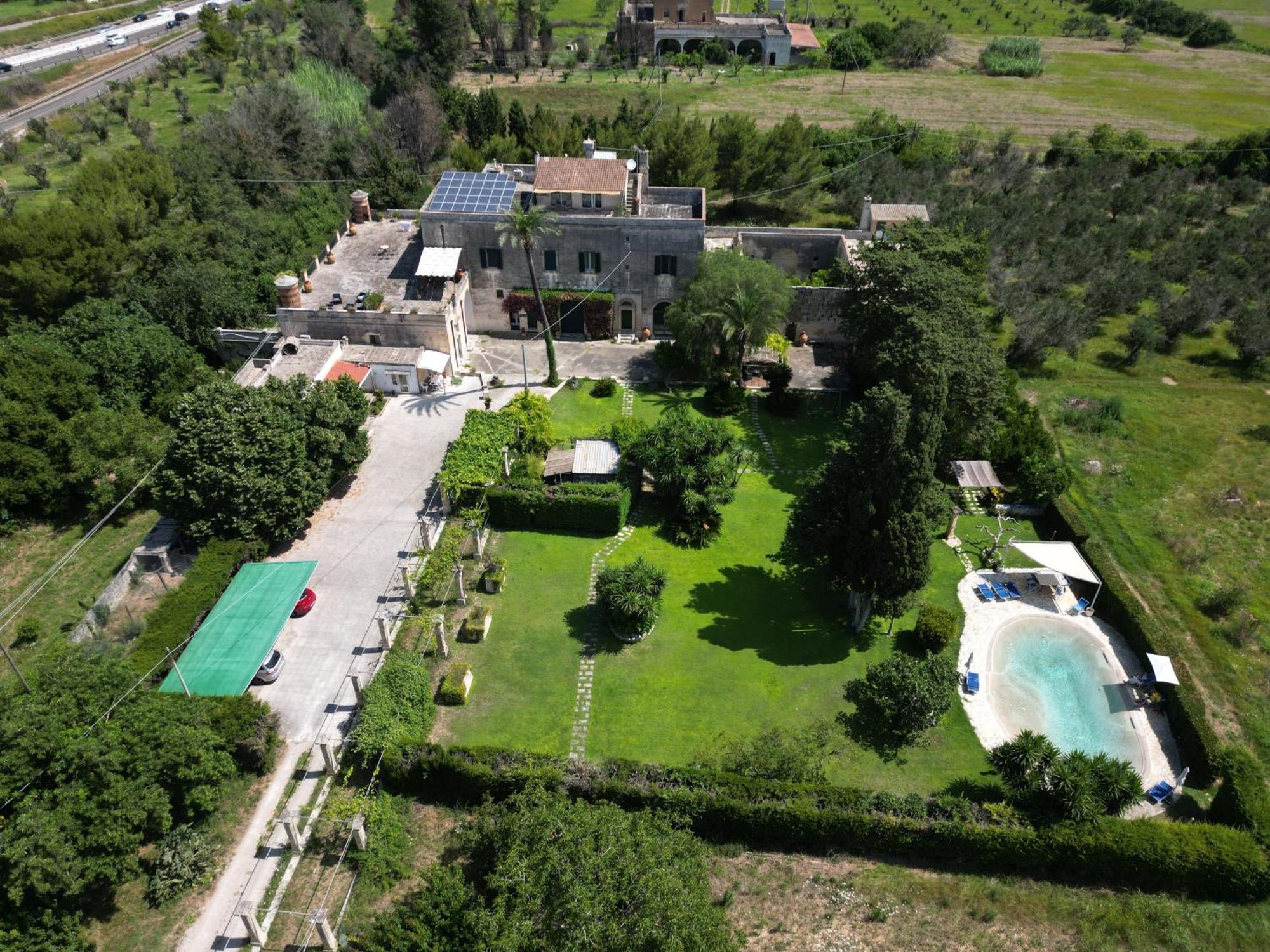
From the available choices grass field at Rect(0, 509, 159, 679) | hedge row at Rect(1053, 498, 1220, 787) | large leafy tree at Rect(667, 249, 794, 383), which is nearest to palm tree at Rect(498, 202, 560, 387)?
large leafy tree at Rect(667, 249, 794, 383)

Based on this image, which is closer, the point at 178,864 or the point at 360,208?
the point at 178,864

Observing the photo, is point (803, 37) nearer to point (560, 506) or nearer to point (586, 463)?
point (586, 463)

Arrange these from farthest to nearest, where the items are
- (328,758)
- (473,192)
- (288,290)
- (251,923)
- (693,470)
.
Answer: (473,192)
(288,290)
(693,470)
(328,758)
(251,923)

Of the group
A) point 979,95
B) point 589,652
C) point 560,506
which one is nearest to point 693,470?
point 560,506

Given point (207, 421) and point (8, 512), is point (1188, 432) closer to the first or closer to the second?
point (207, 421)

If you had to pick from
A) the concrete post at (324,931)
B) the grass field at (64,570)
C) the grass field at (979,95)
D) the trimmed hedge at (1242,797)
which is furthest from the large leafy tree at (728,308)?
the grass field at (979,95)

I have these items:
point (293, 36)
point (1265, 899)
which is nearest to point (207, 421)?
point (1265, 899)

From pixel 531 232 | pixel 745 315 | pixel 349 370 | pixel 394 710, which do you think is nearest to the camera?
pixel 394 710
